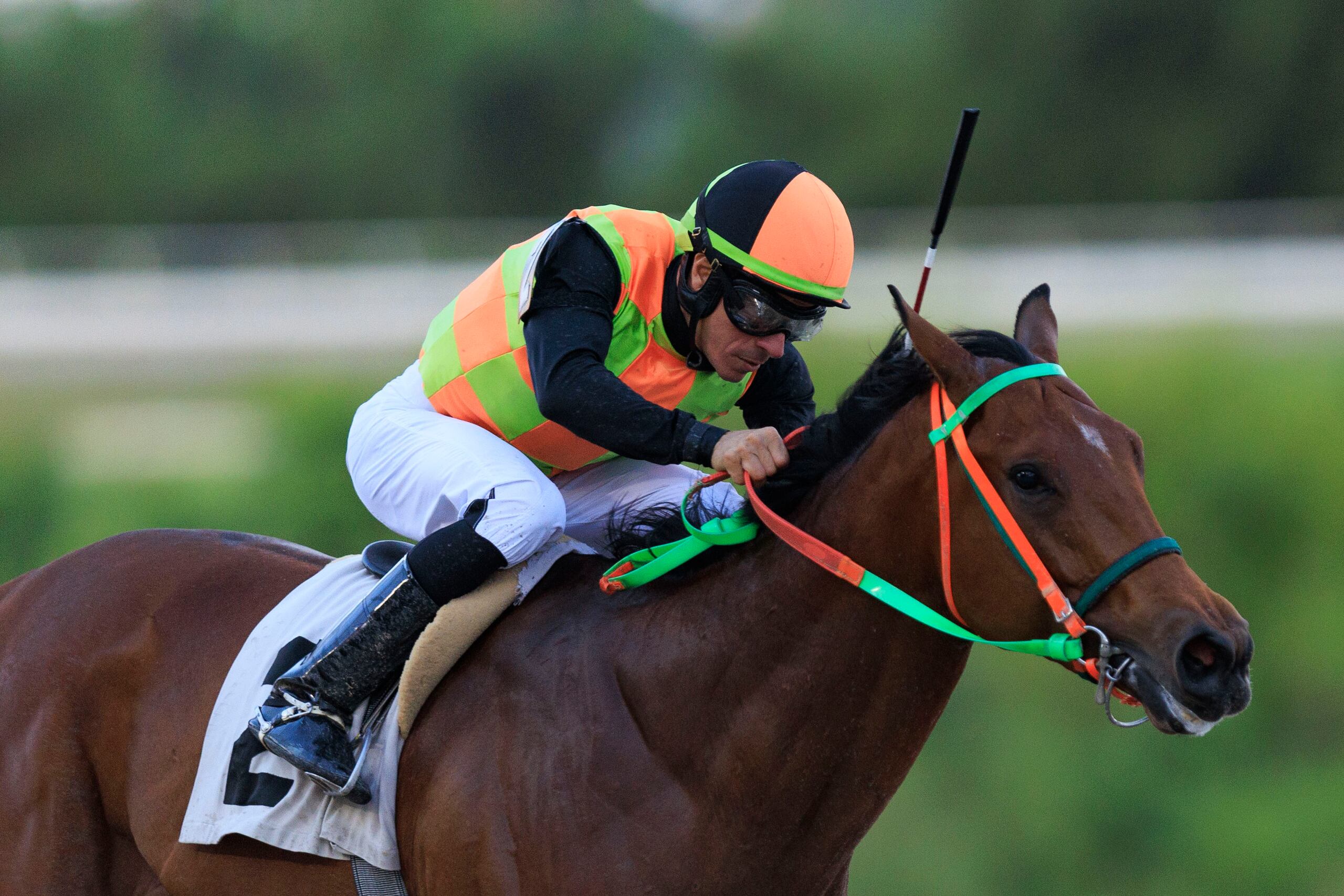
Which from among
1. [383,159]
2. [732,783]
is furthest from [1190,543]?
[383,159]

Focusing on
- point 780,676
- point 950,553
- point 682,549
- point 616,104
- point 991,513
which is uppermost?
point 991,513

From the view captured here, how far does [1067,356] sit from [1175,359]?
3.15 feet

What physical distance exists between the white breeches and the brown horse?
0.25m

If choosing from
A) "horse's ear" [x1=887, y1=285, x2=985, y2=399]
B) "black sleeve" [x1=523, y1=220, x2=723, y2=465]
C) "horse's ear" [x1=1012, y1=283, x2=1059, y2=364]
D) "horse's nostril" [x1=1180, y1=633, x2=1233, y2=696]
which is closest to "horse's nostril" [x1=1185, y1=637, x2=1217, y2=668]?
"horse's nostril" [x1=1180, y1=633, x2=1233, y2=696]

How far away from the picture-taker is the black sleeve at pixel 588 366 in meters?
3.21

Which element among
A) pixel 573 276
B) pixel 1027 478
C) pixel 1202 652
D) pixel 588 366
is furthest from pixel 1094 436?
pixel 573 276

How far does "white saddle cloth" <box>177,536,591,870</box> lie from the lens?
3.42 meters

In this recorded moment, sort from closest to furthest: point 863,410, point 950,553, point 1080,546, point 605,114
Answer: point 1080,546 → point 950,553 → point 863,410 → point 605,114

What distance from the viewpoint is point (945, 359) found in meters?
2.97

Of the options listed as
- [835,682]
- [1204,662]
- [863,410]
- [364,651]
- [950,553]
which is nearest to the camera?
[1204,662]

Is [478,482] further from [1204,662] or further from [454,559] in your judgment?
[1204,662]

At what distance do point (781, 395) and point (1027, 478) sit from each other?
4.38 ft

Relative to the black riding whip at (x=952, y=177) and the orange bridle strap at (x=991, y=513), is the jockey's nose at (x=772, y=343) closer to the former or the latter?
the black riding whip at (x=952, y=177)

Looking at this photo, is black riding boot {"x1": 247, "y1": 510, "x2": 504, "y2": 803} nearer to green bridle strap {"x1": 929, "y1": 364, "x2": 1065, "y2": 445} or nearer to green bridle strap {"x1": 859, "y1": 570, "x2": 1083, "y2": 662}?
green bridle strap {"x1": 859, "y1": 570, "x2": 1083, "y2": 662}
